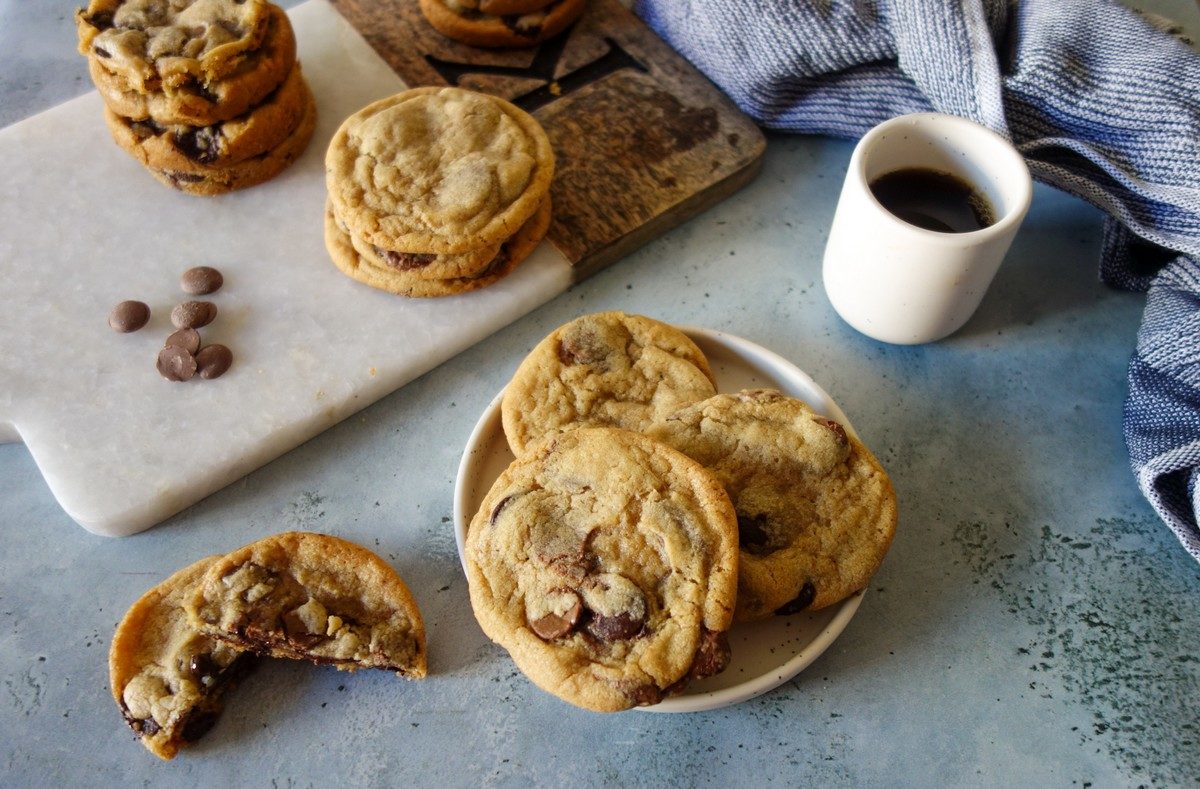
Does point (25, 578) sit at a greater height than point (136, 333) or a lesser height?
lesser

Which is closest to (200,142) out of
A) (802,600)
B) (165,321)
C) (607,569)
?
(165,321)

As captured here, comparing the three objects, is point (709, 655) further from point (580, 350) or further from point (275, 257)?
point (275, 257)

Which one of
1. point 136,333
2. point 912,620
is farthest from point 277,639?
point 912,620

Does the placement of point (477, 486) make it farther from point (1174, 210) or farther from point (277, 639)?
point (1174, 210)

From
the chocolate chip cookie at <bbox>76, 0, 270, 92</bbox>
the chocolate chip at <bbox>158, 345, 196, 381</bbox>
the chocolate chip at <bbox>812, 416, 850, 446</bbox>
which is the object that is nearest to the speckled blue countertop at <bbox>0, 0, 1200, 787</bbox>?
the chocolate chip at <bbox>158, 345, 196, 381</bbox>

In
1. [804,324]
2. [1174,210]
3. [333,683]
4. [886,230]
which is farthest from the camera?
[804,324]

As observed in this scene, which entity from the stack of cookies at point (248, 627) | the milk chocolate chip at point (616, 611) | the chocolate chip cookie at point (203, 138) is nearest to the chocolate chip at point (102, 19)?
the chocolate chip cookie at point (203, 138)
